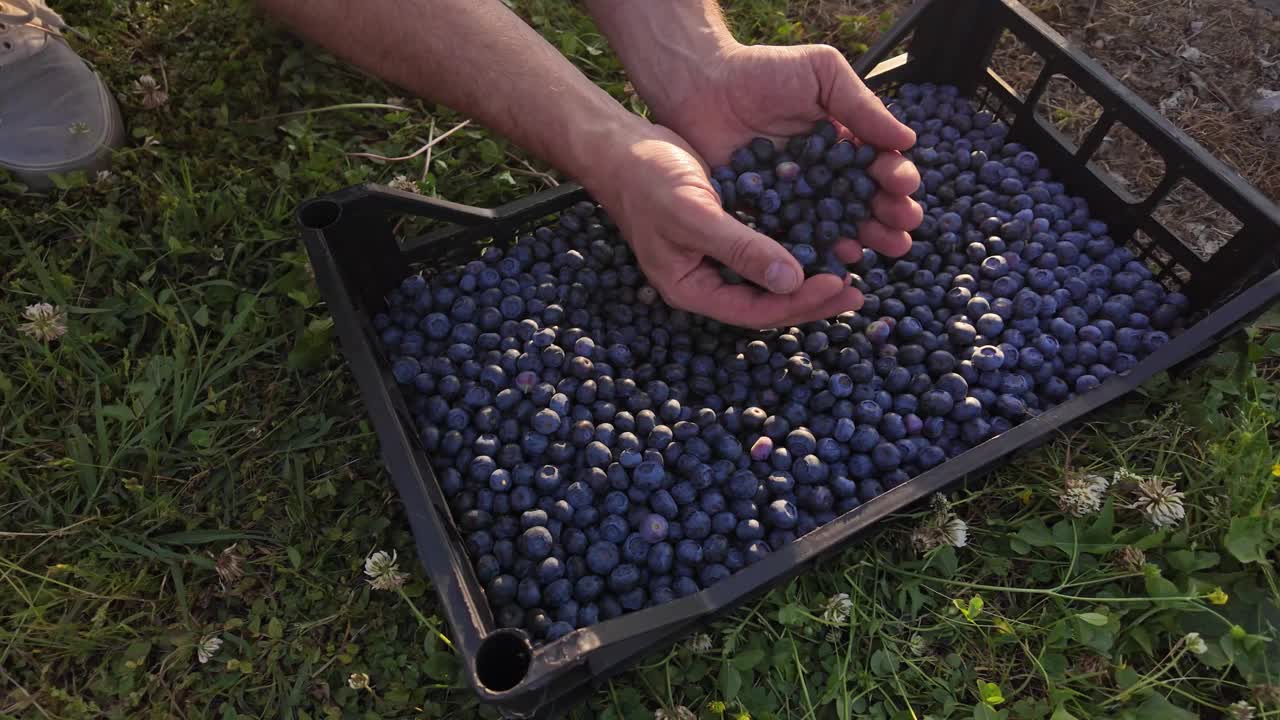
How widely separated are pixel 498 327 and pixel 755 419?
607 mm

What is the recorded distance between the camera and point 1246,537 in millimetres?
1628

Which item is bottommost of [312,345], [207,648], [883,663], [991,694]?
[207,648]

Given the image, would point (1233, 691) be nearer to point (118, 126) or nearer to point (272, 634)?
point (272, 634)

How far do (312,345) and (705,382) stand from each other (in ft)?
3.06

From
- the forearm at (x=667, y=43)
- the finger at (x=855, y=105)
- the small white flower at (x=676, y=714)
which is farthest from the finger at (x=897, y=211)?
the small white flower at (x=676, y=714)

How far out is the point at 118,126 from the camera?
2338 mm

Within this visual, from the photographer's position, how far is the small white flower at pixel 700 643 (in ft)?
5.24

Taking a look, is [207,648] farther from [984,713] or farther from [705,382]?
[984,713]

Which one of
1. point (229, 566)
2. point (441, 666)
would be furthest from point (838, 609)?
point (229, 566)

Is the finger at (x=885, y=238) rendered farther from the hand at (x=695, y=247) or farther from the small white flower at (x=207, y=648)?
the small white flower at (x=207, y=648)

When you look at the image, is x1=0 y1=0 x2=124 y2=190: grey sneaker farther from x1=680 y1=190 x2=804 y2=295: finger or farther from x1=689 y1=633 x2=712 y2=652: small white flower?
x1=689 y1=633 x2=712 y2=652: small white flower

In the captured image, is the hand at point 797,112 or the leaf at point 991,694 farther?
the hand at point 797,112

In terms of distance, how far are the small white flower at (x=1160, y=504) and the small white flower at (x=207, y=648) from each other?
6.23 ft

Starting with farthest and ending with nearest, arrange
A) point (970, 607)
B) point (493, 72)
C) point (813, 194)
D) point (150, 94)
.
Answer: point (150, 94) → point (493, 72) → point (813, 194) → point (970, 607)
